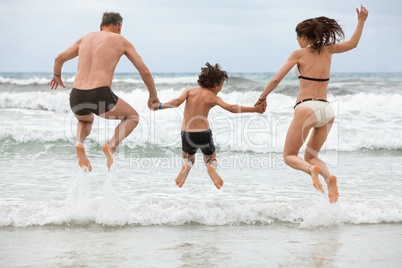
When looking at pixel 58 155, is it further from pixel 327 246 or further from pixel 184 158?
pixel 327 246

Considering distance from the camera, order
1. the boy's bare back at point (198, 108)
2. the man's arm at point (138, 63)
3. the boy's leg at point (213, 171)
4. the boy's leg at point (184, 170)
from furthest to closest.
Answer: the boy's leg at point (184, 170)
the boy's leg at point (213, 171)
the boy's bare back at point (198, 108)
the man's arm at point (138, 63)

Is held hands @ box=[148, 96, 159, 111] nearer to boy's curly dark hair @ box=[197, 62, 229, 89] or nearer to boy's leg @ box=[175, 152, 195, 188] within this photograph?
boy's curly dark hair @ box=[197, 62, 229, 89]

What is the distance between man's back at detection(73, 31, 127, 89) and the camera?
231 inches

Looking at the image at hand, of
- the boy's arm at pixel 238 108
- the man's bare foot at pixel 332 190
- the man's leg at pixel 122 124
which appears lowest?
the man's bare foot at pixel 332 190

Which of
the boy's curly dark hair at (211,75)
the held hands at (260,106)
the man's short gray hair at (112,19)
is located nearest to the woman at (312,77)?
the held hands at (260,106)

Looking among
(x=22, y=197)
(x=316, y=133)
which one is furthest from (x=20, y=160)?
(x=316, y=133)

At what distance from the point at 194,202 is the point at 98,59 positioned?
2.11 metres

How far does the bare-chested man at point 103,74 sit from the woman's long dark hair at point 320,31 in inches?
62.6

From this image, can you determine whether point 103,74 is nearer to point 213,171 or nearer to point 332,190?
point 213,171

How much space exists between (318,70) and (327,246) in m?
1.71

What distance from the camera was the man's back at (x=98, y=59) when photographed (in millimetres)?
5859

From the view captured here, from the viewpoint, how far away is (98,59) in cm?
587

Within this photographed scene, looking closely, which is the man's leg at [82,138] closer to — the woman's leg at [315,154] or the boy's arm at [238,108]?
the boy's arm at [238,108]

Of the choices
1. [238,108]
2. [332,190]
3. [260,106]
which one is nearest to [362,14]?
[260,106]
